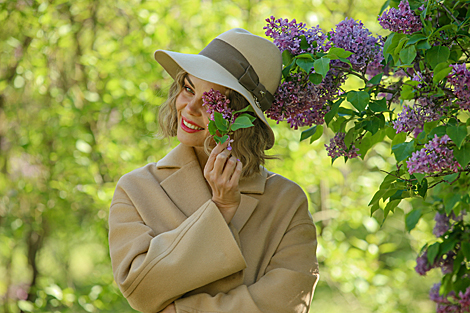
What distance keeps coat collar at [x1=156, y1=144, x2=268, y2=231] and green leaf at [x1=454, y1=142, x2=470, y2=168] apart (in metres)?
0.72

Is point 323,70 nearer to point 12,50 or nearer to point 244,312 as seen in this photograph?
point 244,312

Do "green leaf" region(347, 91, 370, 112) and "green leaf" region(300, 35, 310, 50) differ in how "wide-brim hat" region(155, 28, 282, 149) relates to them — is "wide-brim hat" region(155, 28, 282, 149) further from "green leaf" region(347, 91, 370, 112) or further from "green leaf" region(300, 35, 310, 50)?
"green leaf" region(347, 91, 370, 112)

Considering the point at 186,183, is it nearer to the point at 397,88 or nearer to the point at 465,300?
the point at 397,88

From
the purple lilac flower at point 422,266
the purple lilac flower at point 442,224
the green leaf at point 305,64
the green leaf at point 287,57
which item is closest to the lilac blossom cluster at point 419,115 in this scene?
the green leaf at point 305,64

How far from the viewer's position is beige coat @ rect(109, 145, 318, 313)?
4.65ft

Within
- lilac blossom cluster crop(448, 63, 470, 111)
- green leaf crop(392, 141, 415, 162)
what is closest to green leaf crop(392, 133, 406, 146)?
green leaf crop(392, 141, 415, 162)

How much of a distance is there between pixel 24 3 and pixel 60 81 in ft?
2.71

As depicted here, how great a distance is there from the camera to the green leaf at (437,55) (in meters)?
1.29

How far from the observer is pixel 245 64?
5.07 ft

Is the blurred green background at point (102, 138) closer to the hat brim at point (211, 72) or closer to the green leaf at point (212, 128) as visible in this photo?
the hat brim at point (211, 72)

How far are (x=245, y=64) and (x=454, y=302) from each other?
1876mm

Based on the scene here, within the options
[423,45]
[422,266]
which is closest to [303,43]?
[423,45]

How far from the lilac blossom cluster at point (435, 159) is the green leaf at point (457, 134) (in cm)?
2

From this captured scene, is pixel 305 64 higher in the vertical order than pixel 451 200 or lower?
higher
